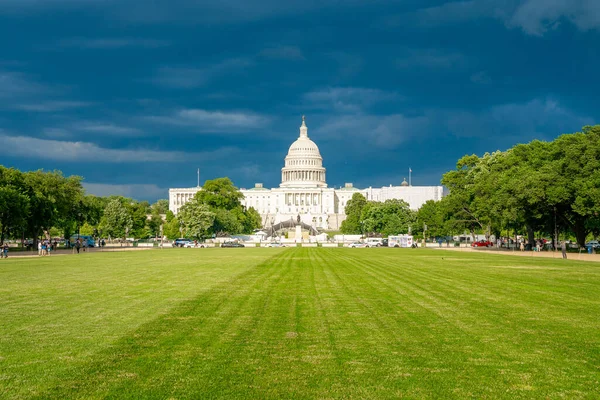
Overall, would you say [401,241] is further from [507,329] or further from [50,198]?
[507,329]

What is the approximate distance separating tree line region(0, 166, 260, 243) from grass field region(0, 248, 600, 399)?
48.1m

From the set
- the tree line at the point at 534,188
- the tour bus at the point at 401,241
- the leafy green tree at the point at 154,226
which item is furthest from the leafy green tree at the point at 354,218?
the tree line at the point at 534,188

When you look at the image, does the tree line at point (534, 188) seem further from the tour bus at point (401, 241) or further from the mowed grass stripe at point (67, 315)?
the mowed grass stripe at point (67, 315)

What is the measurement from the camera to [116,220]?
117 metres

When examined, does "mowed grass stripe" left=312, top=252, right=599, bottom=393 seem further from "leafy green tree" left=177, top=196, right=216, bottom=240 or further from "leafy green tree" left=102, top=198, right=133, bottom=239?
"leafy green tree" left=102, top=198, right=133, bottom=239

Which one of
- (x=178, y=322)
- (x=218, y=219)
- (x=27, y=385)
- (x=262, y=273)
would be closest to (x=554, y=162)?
(x=262, y=273)

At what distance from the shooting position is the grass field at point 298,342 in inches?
340

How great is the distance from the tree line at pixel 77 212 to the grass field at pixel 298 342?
158 feet

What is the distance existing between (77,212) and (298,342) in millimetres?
80994

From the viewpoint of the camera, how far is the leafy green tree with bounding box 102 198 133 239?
115688mm

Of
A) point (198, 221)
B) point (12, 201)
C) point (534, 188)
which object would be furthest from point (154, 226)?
A: point (534, 188)

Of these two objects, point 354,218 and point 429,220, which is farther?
point 354,218

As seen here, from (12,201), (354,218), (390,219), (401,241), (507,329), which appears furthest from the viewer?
(354,218)

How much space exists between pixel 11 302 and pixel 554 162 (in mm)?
51909
